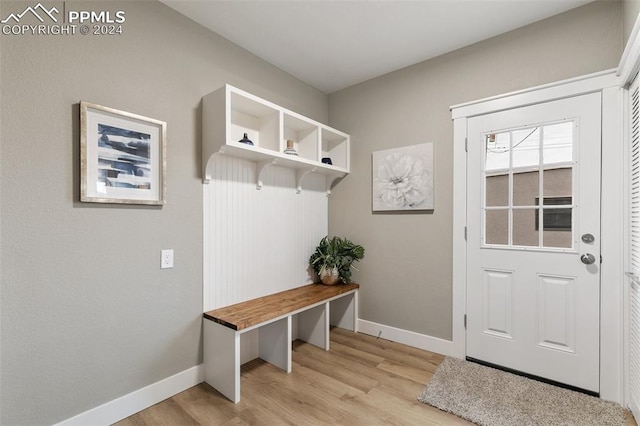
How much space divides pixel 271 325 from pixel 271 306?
23 cm

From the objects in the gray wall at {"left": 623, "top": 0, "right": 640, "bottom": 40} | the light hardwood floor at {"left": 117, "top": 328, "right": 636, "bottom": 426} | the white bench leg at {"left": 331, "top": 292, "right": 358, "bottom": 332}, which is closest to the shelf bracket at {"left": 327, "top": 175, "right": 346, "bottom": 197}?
the white bench leg at {"left": 331, "top": 292, "right": 358, "bottom": 332}

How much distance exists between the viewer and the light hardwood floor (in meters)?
1.68

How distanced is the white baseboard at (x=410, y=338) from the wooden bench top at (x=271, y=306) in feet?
1.41

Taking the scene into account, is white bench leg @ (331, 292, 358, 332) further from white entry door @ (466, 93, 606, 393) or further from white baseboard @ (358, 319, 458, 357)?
white entry door @ (466, 93, 606, 393)

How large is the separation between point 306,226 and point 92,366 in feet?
6.22

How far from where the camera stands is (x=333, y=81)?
2.97 m

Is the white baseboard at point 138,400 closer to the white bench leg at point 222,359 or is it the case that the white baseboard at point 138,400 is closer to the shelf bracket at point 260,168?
the white bench leg at point 222,359

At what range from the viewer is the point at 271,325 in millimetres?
2332

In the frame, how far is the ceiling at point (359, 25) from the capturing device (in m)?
1.90

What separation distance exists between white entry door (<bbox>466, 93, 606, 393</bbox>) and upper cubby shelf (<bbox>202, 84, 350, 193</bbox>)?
1288mm

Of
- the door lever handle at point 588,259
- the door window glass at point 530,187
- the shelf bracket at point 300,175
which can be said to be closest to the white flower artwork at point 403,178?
the door window glass at point 530,187

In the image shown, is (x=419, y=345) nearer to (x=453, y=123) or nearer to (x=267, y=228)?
(x=267, y=228)

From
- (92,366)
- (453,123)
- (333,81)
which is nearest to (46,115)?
(92,366)

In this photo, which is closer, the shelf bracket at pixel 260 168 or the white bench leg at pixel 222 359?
the white bench leg at pixel 222 359
